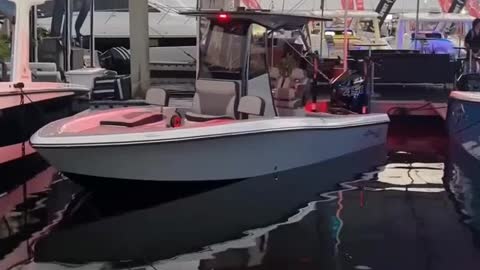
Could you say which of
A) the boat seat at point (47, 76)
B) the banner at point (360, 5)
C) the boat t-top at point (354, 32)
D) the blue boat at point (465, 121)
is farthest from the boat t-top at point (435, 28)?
the boat seat at point (47, 76)

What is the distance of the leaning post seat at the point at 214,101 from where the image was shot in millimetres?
8117

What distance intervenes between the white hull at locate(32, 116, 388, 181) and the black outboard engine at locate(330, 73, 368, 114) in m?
1.95

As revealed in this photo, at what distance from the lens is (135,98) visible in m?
15.1

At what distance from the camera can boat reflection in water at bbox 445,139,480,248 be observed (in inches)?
268

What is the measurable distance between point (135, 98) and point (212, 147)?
26.3 feet

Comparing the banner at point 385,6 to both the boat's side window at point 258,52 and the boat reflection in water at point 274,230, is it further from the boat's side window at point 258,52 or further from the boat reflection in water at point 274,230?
the boat reflection in water at point 274,230

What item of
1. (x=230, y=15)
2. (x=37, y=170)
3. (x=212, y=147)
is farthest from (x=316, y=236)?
(x=37, y=170)

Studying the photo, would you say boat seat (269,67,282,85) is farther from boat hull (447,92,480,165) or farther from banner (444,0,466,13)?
banner (444,0,466,13)

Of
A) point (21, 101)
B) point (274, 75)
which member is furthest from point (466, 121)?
point (21, 101)

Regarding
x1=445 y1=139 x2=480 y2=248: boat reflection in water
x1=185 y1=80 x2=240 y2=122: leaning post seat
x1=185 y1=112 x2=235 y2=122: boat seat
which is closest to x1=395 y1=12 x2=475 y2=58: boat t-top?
x1=445 y1=139 x2=480 y2=248: boat reflection in water

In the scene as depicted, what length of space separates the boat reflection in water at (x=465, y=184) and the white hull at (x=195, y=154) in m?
1.49

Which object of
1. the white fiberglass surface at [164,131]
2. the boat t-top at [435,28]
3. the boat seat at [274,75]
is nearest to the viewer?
the white fiberglass surface at [164,131]

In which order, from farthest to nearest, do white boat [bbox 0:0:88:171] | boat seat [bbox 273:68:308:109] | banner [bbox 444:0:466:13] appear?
banner [bbox 444:0:466:13] → boat seat [bbox 273:68:308:109] → white boat [bbox 0:0:88:171]

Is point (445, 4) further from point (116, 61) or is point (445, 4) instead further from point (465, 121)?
point (465, 121)
